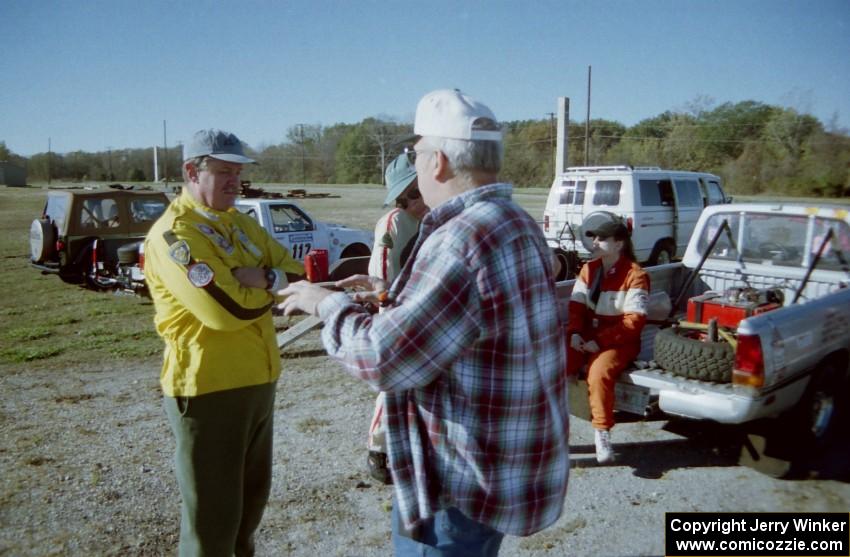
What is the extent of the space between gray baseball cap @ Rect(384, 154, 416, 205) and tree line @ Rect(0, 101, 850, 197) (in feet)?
106

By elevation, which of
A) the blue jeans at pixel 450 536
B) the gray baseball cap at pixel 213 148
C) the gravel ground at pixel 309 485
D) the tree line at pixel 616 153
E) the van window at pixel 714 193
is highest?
the tree line at pixel 616 153

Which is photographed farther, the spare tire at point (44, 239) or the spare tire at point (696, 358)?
the spare tire at point (44, 239)

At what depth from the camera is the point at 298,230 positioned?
34.3 feet

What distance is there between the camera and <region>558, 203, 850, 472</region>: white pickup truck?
155 inches

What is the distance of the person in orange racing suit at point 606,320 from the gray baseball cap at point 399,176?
1.58 metres

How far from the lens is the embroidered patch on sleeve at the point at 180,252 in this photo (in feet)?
7.18

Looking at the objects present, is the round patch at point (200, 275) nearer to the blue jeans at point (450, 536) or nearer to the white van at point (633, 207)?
the blue jeans at point (450, 536)

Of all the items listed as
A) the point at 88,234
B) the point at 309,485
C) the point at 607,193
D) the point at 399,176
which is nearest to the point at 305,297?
the point at 399,176

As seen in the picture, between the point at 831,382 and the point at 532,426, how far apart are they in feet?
13.5

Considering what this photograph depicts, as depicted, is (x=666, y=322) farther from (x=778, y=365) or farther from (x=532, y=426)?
(x=532, y=426)

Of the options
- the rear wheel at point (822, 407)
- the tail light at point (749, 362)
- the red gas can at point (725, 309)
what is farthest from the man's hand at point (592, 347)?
the rear wheel at point (822, 407)

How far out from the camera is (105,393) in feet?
19.4

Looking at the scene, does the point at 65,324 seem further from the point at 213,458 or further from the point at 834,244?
the point at 834,244

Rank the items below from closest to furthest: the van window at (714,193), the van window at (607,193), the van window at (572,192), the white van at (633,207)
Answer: the white van at (633,207) < the van window at (607,193) < the van window at (572,192) < the van window at (714,193)
